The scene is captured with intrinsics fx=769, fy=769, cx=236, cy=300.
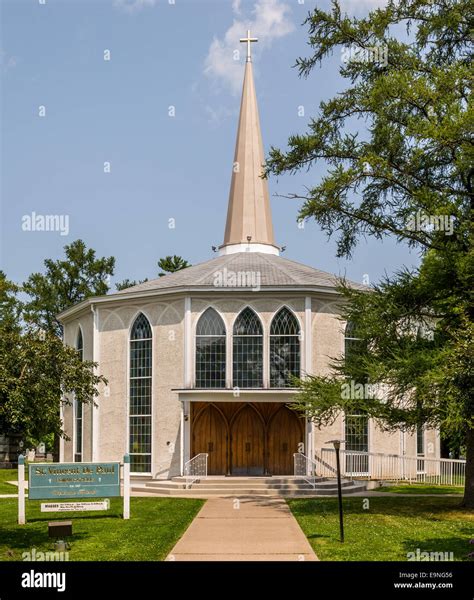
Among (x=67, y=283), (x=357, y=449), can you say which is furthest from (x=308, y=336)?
(x=67, y=283)

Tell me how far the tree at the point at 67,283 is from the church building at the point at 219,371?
79.1 ft

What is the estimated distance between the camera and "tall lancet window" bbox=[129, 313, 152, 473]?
27672mm

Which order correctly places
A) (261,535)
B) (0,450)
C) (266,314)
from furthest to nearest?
(0,450)
(266,314)
(261,535)

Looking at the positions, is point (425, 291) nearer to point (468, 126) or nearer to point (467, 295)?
point (467, 295)

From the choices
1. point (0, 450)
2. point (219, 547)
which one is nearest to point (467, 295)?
point (219, 547)

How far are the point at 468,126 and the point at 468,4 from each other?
4.13m

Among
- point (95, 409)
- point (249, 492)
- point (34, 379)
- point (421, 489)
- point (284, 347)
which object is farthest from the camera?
point (95, 409)

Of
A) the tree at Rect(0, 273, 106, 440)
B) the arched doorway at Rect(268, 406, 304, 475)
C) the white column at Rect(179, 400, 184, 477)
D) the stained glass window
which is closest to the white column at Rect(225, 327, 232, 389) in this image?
the white column at Rect(179, 400, 184, 477)

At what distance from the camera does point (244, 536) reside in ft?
47.1

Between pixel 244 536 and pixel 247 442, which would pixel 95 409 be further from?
pixel 244 536

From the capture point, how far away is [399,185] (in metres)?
19.8

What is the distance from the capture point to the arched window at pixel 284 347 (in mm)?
26891

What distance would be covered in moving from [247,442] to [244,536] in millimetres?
13223

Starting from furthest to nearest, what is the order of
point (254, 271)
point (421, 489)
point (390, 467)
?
point (254, 271) → point (390, 467) → point (421, 489)
